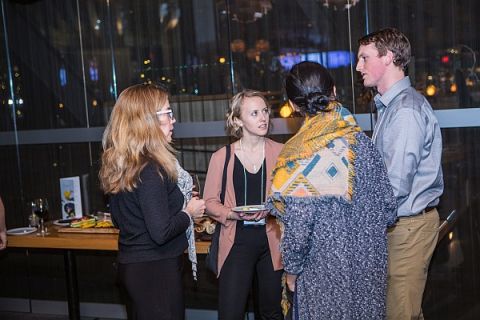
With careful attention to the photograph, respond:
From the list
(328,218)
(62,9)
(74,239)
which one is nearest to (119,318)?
(74,239)

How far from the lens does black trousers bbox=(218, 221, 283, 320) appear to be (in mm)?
3160

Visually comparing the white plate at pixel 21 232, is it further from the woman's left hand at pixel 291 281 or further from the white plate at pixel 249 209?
the woman's left hand at pixel 291 281

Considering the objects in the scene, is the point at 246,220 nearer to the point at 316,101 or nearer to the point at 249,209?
the point at 249,209

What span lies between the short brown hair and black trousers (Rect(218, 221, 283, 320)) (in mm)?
1103

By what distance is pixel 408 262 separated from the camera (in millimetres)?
2723

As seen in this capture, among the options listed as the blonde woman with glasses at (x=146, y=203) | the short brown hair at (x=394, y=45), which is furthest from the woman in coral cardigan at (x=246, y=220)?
the short brown hair at (x=394, y=45)

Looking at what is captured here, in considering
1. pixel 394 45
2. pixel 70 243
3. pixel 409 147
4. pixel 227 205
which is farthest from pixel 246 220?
pixel 70 243

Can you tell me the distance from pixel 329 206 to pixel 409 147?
1.77 feet

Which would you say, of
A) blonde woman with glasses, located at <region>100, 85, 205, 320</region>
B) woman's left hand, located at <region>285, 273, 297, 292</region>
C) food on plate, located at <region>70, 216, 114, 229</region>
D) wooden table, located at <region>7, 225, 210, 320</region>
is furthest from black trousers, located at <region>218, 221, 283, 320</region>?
food on plate, located at <region>70, 216, 114, 229</region>

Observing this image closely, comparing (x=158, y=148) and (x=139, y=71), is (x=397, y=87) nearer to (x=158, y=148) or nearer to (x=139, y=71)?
(x=158, y=148)

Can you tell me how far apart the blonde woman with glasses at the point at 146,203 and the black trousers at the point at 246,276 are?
1.69 ft

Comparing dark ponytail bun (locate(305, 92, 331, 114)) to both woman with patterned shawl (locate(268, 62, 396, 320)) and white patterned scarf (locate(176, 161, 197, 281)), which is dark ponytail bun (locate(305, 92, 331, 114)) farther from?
white patterned scarf (locate(176, 161, 197, 281))

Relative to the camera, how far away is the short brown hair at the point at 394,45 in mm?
2783

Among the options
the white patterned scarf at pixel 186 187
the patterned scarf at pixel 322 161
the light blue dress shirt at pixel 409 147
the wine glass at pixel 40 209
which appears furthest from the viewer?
the wine glass at pixel 40 209
